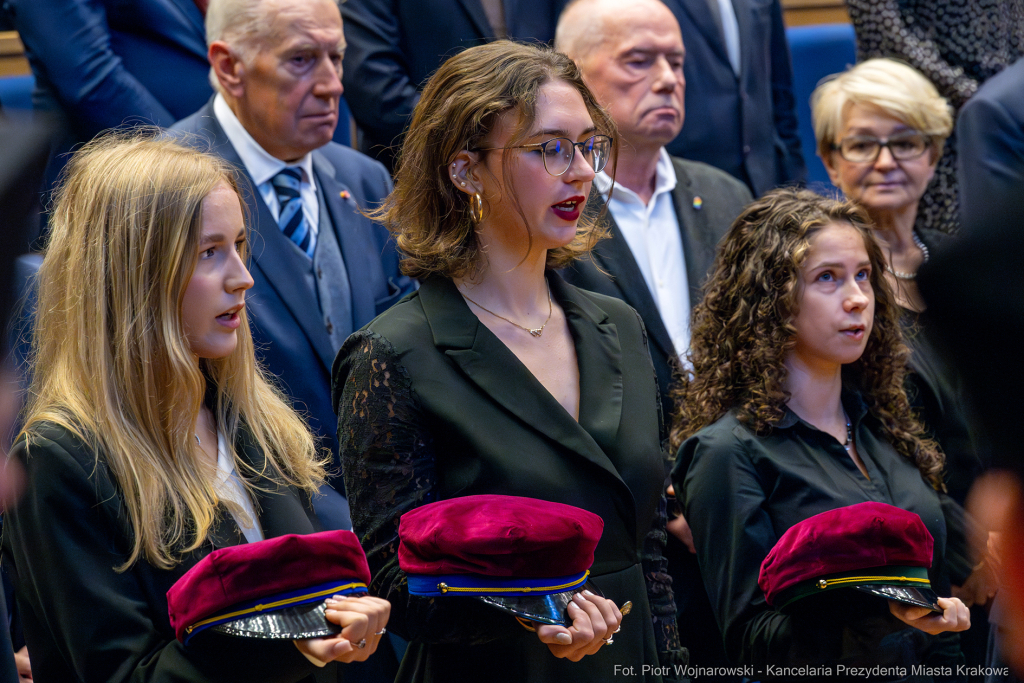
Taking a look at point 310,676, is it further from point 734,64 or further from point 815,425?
point 734,64

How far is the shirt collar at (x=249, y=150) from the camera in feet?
9.82

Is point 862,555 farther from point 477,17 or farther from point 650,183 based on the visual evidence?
point 477,17

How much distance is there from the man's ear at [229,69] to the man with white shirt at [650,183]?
910 millimetres

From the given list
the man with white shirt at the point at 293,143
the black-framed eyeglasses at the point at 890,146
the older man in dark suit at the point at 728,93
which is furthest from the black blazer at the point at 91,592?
the black-framed eyeglasses at the point at 890,146

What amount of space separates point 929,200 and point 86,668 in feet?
10.3

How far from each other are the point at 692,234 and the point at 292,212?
3.54 feet

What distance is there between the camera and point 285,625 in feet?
5.44

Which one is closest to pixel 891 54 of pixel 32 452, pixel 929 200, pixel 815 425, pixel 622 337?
pixel 929 200

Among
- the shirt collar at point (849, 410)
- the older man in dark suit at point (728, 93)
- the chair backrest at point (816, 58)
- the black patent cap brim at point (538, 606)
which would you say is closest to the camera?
the black patent cap brim at point (538, 606)

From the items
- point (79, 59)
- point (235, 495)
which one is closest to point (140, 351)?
point (235, 495)

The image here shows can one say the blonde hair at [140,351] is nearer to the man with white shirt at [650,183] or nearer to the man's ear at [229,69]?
the man's ear at [229,69]

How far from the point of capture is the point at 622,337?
2113 mm

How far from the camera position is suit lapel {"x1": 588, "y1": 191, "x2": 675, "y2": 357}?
9.40 feet

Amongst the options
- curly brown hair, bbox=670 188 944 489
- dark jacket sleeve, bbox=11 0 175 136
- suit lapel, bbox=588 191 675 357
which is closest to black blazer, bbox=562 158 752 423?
suit lapel, bbox=588 191 675 357
